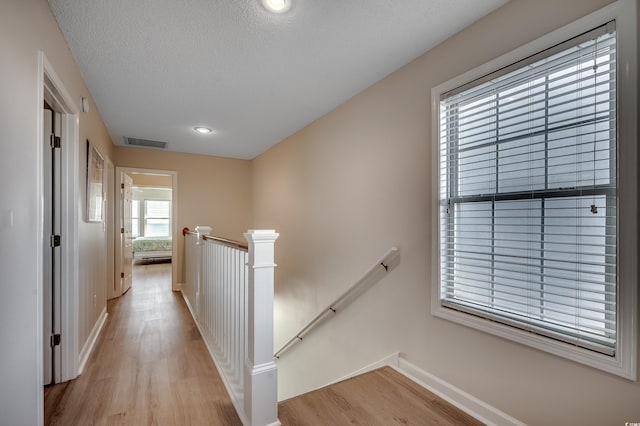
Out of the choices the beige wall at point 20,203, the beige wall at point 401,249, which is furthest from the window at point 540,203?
the beige wall at point 20,203

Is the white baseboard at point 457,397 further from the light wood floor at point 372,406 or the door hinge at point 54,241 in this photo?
the door hinge at point 54,241

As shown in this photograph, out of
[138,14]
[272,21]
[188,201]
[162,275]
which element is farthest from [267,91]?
[162,275]

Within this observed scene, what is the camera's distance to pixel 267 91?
8.91 ft

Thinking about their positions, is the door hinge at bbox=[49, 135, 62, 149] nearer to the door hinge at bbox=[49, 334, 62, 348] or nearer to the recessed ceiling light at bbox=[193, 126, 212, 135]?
the door hinge at bbox=[49, 334, 62, 348]

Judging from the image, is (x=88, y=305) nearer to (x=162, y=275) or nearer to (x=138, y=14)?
(x=138, y=14)

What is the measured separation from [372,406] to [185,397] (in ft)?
4.05

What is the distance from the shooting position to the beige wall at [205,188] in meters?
4.88

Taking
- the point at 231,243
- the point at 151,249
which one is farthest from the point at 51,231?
the point at 151,249

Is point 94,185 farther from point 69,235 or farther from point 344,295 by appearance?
point 344,295

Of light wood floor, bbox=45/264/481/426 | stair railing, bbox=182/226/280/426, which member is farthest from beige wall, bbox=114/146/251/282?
light wood floor, bbox=45/264/481/426

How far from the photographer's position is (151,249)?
8.36m

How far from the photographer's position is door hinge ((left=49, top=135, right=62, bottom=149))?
80.8 inches

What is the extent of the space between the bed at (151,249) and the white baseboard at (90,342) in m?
5.18

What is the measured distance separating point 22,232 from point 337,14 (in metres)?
1.92
